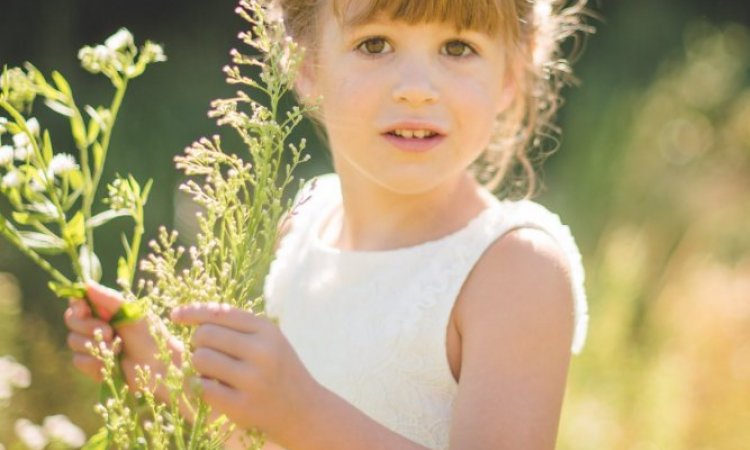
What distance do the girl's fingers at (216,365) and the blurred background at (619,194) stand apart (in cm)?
44

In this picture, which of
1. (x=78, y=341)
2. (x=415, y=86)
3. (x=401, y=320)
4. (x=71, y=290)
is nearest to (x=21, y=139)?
(x=71, y=290)

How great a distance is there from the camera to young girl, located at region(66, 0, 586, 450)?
1.65m

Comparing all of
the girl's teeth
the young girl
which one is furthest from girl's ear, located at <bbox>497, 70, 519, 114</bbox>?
the girl's teeth

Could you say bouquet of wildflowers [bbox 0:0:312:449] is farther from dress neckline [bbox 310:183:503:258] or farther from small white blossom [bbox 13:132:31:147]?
dress neckline [bbox 310:183:503:258]

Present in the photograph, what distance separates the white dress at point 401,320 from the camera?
1.82 metres

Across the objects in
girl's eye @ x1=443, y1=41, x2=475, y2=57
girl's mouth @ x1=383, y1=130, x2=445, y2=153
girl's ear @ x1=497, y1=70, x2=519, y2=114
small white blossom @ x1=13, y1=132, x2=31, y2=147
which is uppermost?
girl's eye @ x1=443, y1=41, x2=475, y2=57

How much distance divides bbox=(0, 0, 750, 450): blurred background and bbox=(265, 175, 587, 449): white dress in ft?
1.56

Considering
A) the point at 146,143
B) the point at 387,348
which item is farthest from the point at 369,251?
the point at 146,143

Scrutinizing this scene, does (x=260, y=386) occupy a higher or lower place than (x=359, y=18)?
lower

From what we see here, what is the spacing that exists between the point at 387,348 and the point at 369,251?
20 cm

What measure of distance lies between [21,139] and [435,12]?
0.69 m

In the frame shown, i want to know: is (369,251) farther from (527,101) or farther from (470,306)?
(527,101)

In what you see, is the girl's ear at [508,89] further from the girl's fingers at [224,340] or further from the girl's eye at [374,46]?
the girl's fingers at [224,340]

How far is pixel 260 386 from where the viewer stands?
1245 millimetres
